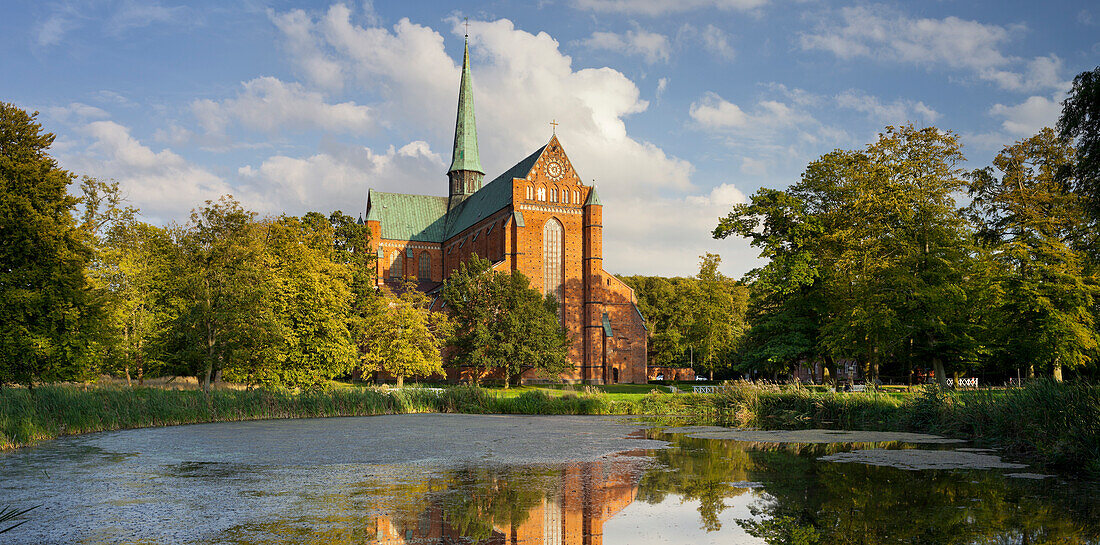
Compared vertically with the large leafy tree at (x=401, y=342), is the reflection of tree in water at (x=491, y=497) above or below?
below

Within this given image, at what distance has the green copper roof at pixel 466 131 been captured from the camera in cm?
8438

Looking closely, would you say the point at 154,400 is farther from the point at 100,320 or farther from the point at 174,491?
the point at 174,491

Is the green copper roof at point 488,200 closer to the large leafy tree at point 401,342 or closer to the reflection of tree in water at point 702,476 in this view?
the large leafy tree at point 401,342

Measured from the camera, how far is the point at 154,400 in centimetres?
2533

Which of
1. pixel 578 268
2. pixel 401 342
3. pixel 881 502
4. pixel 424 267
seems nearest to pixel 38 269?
pixel 401 342

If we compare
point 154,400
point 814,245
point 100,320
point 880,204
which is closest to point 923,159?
point 880,204

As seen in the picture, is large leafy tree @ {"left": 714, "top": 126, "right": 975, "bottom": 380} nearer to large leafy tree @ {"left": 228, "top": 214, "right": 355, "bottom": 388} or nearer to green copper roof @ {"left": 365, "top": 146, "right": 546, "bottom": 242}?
large leafy tree @ {"left": 228, "top": 214, "right": 355, "bottom": 388}

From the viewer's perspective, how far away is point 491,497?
423 inches

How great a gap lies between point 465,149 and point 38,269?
59.8 meters

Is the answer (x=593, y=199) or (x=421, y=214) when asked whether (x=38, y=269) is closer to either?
(x=593, y=199)

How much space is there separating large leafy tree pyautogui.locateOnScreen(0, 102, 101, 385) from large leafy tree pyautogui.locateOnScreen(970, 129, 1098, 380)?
36.9m

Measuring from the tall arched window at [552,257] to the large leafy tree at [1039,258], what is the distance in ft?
118

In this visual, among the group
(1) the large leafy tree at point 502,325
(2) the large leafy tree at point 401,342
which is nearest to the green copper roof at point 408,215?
(1) the large leafy tree at point 502,325

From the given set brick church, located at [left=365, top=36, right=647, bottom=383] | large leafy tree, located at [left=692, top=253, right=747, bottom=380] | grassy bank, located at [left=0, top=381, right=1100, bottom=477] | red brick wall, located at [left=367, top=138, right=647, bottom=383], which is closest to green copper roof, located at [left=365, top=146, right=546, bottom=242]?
brick church, located at [left=365, top=36, right=647, bottom=383]
